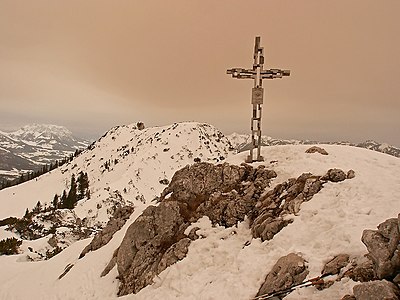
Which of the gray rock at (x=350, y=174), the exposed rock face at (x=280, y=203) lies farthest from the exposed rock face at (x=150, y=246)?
the gray rock at (x=350, y=174)

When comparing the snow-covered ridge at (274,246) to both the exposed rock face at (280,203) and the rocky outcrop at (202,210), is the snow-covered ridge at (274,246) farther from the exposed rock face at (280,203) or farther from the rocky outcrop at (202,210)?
the rocky outcrop at (202,210)

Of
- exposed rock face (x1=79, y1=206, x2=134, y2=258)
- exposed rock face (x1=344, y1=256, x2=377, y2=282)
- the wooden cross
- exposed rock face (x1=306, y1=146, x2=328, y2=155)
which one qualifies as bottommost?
exposed rock face (x1=79, y1=206, x2=134, y2=258)

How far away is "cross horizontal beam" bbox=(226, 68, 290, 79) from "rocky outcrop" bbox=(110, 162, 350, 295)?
7195 millimetres

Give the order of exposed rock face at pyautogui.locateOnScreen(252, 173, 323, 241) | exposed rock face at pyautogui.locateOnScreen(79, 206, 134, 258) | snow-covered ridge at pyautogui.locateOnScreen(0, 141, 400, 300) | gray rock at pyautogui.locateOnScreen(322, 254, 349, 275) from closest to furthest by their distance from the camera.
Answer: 1. gray rock at pyautogui.locateOnScreen(322, 254, 349, 275)
2. snow-covered ridge at pyautogui.locateOnScreen(0, 141, 400, 300)
3. exposed rock face at pyautogui.locateOnScreen(252, 173, 323, 241)
4. exposed rock face at pyautogui.locateOnScreen(79, 206, 134, 258)

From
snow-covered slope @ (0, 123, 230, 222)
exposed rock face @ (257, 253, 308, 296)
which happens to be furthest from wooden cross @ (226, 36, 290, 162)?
snow-covered slope @ (0, 123, 230, 222)

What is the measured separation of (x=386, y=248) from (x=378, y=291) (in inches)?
57.1

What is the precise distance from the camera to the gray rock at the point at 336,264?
11930 millimetres

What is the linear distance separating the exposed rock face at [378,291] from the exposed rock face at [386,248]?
593 mm

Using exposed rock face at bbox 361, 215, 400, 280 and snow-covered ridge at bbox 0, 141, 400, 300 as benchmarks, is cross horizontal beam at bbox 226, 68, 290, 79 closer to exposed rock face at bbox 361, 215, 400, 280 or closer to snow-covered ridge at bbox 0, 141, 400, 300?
snow-covered ridge at bbox 0, 141, 400, 300

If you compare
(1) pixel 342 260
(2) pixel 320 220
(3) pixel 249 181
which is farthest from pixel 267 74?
(1) pixel 342 260

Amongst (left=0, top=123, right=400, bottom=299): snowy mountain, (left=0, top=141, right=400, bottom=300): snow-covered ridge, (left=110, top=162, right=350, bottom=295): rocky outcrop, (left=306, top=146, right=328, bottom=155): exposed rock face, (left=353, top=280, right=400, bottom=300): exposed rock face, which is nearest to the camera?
(left=353, top=280, right=400, bottom=300): exposed rock face

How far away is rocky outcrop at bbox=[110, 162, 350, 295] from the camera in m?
18.2

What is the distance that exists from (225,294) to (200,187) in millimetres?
9509

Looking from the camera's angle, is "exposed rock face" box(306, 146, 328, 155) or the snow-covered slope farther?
the snow-covered slope
